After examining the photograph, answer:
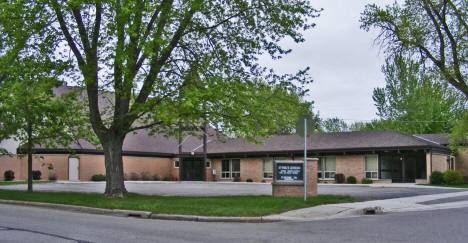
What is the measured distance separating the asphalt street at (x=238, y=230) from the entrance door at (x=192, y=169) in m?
34.3

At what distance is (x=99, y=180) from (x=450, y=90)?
30.7 metres

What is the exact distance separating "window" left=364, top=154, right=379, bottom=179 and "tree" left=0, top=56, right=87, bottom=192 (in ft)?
82.1

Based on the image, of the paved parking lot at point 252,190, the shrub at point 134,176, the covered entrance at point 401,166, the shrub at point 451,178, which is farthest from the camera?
the shrub at point 134,176

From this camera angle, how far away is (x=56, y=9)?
16.8 meters

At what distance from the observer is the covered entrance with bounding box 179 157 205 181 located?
157ft

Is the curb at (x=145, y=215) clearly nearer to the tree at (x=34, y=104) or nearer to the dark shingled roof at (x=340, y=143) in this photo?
the tree at (x=34, y=104)

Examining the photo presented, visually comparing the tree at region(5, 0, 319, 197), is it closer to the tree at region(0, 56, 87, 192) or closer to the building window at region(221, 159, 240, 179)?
the tree at region(0, 56, 87, 192)

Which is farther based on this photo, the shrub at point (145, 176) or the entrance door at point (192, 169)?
the entrance door at point (192, 169)

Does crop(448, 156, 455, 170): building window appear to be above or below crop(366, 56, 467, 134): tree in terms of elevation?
→ below

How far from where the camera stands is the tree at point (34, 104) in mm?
18797

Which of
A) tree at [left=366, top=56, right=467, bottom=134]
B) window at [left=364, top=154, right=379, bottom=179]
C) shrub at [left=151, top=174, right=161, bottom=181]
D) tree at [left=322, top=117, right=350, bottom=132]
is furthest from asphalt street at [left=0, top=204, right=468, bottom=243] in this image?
tree at [left=322, top=117, right=350, bottom=132]

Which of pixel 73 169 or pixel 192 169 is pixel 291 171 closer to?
pixel 73 169

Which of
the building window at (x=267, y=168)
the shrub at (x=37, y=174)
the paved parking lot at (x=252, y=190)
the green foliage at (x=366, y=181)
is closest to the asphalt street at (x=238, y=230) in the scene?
the paved parking lot at (x=252, y=190)

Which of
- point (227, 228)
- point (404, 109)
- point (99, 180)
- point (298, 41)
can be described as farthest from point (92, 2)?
point (404, 109)
